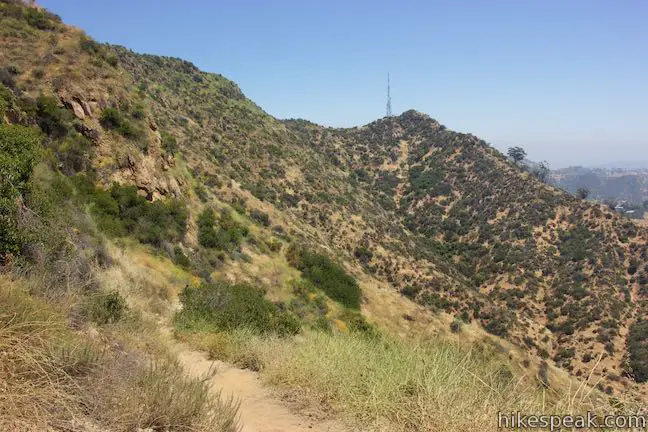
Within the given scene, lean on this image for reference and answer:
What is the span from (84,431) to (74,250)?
25.5 feet

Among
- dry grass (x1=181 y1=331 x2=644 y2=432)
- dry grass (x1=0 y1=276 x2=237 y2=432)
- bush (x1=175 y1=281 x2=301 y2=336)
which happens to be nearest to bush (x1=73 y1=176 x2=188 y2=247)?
bush (x1=175 y1=281 x2=301 y2=336)

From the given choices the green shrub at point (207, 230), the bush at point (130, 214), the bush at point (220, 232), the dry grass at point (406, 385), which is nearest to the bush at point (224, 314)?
the dry grass at point (406, 385)

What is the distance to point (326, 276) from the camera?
2680cm

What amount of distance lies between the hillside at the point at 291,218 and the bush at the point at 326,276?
0.39 ft

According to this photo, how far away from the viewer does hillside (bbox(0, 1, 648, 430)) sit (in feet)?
41.7

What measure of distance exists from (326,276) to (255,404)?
21.3 meters

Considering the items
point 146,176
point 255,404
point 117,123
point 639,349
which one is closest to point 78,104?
point 117,123

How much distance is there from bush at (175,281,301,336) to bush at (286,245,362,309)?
13.4 meters

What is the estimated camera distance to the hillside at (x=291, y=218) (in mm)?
12695

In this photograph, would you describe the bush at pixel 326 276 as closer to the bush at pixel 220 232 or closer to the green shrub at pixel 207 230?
the bush at pixel 220 232

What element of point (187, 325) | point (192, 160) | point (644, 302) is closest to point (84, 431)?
point (187, 325)

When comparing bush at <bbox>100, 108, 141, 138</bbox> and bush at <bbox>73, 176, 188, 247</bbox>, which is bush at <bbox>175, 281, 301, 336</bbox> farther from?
bush at <bbox>100, 108, 141, 138</bbox>

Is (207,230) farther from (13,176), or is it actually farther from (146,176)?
(13,176)

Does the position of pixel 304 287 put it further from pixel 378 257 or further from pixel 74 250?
pixel 378 257
